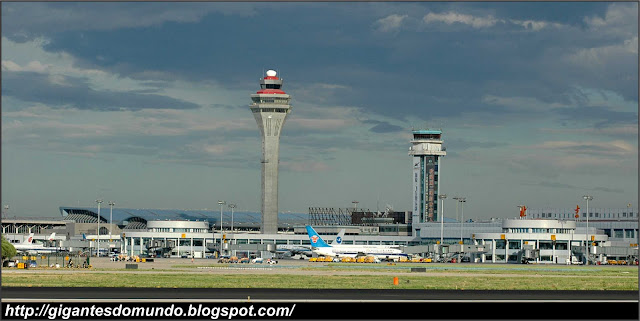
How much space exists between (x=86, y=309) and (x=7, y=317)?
4759 mm

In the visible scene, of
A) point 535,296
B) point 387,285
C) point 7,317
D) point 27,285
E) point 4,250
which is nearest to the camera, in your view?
point 7,317

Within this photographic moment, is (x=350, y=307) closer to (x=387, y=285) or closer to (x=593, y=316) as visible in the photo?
(x=593, y=316)

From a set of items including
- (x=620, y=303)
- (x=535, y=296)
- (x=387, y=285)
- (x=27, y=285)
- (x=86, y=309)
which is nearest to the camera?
(x=86, y=309)

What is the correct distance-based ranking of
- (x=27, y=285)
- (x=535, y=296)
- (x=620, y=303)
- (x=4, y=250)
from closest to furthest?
1. (x=620, y=303)
2. (x=535, y=296)
3. (x=27, y=285)
4. (x=4, y=250)

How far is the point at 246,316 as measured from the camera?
161ft

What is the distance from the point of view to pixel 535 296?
216 ft

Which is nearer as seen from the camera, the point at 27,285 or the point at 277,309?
the point at 277,309

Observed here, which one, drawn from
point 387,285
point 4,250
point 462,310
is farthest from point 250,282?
point 4,250

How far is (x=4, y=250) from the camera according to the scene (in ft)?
430

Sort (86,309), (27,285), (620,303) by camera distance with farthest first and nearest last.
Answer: (27,285)
(620,303)
(86,309)

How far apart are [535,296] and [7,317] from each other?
120 feet

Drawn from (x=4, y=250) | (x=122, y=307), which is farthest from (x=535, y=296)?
(x=4, y=250)

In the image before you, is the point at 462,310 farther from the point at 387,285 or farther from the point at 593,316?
the point at 387,285

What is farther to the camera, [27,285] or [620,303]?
[27,285]
